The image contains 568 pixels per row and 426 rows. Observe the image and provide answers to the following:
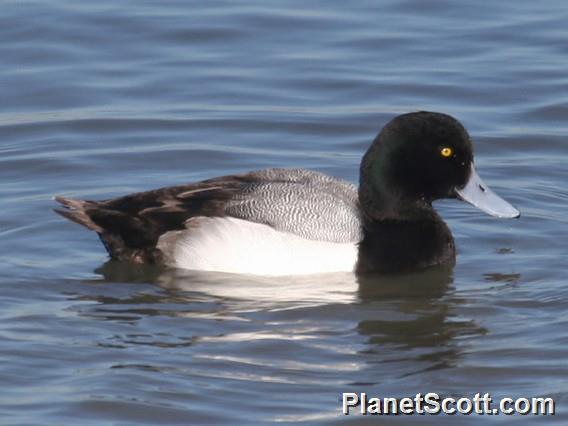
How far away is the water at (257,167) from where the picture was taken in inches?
329

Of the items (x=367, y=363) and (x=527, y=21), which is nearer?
(x=367, y=363)

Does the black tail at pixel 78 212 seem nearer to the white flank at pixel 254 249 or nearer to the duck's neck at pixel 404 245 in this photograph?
the white flank at pixel 254 249

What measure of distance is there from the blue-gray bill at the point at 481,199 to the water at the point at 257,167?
1.04 ft

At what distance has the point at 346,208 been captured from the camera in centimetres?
1039

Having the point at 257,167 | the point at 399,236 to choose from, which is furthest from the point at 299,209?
the point at 257,167

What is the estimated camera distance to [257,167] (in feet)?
40.9

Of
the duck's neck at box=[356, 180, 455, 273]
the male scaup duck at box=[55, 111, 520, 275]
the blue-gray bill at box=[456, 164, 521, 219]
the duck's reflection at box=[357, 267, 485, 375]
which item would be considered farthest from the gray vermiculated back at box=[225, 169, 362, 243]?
the blue-gray bill at box=[456, 164, 521, 219]

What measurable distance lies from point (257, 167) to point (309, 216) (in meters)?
2.33

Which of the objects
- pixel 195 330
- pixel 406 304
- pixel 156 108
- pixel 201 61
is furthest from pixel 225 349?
pixel 201 61

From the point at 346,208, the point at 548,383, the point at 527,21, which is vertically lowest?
the point at 548,383

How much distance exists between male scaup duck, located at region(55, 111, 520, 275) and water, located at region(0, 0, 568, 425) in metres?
0.16

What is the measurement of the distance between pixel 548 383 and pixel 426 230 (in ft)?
7.97

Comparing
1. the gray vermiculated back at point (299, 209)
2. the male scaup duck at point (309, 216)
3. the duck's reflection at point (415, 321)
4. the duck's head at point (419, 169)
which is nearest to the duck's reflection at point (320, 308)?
the duck's reflection at point (415, 321)

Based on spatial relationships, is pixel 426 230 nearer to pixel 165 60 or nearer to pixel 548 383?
pixel 548 383
